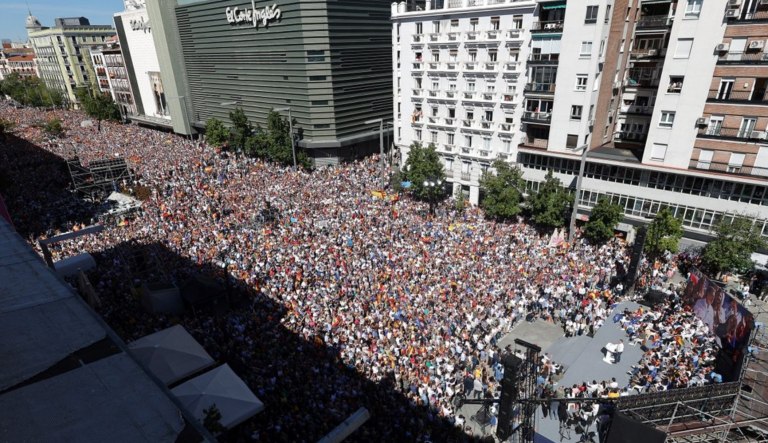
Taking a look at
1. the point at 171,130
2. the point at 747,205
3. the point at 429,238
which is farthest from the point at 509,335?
the point at 171,130

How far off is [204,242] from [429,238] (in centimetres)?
1496

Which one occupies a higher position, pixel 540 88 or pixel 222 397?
pixel 540 88

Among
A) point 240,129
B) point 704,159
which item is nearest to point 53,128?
point 240,129

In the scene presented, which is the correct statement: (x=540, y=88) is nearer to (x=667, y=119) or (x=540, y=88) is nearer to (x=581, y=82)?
(x=581, y=82)

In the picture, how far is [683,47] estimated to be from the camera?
24672 millimetres

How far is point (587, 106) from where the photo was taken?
28.2m

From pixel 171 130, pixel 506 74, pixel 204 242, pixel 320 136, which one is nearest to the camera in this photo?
pixel 204 242

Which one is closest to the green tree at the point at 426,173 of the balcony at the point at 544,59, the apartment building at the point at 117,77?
the balcony at the point at 544,59

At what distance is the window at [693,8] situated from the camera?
23609 millimetres

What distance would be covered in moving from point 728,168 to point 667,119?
4521mm

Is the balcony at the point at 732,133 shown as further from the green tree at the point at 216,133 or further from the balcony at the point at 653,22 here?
the green tree at the point at 216,133

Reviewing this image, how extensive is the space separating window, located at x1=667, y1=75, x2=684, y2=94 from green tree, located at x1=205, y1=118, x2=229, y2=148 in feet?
145

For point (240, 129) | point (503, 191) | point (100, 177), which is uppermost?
point (240, 129)

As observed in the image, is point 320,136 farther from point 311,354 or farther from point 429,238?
point 311,354
